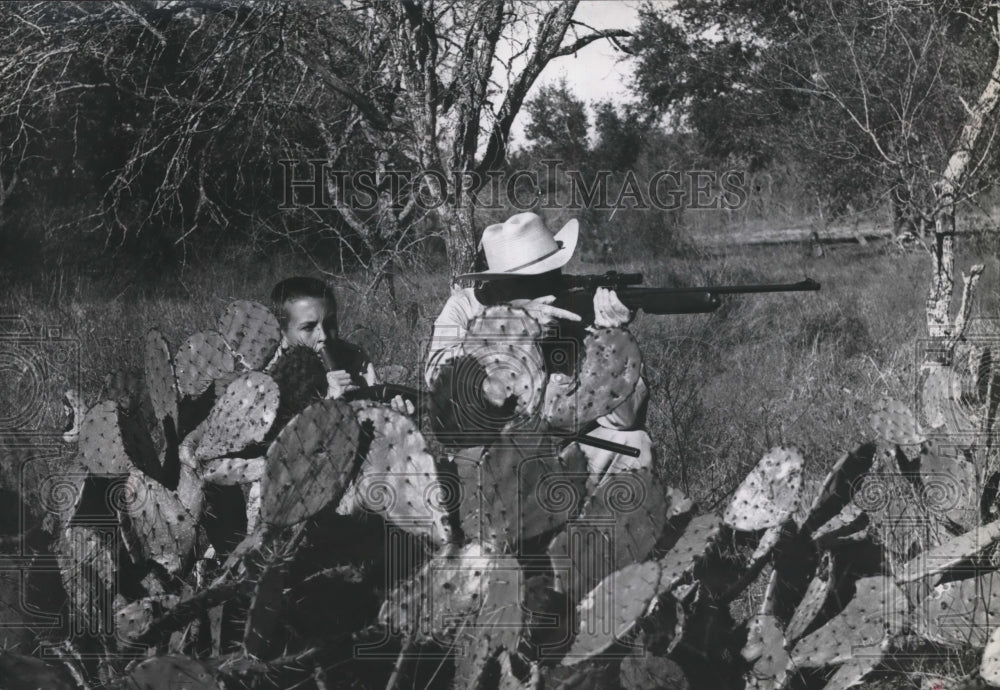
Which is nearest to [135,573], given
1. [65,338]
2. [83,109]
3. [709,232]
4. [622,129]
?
[65,338]

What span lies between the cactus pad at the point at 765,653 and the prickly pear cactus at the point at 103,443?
2.08 meters

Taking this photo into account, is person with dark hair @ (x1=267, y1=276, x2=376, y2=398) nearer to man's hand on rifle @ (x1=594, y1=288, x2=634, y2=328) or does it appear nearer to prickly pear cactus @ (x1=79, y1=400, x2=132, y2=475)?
prickly pear cactus @ (x1=79, y1=400, x2=132, y2=475)

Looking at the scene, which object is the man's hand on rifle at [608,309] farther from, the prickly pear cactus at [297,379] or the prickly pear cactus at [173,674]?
the prickly pear cactus at [173,674]

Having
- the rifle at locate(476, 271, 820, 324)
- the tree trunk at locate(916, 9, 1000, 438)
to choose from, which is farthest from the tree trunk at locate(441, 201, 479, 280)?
the tree trunk at locate(916, 9, 1000, 438)

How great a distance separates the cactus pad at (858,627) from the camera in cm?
257

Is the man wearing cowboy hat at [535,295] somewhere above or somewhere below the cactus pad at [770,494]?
above

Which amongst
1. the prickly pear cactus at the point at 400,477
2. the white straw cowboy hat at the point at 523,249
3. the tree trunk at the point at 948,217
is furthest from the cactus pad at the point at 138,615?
the tree trunk at the point at 948,217

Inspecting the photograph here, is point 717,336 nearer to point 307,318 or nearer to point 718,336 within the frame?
point 718,336

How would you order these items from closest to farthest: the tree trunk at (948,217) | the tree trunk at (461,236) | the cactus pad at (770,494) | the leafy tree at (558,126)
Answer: the cactus pad at (770,494) < the tree trunk at (948,217) < the tree trunk at (461,236) < the leafy tree at (558,126)

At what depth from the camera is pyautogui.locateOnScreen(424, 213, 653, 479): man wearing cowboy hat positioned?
3.39 m

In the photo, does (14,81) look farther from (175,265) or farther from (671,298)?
(671,298)

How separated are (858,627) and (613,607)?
0.81 meters

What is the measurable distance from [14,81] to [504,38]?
426cm

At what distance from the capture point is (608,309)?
3525mm
